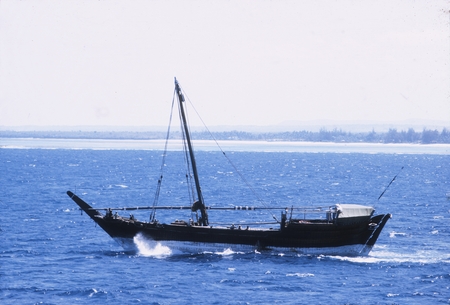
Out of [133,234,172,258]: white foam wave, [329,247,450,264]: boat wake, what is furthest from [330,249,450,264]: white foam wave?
[133,234,172,258]: white foam wave

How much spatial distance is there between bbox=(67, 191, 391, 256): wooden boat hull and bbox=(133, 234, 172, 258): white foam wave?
0.78m

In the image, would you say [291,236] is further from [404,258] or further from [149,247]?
[149,247]

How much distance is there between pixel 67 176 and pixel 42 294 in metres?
99.0

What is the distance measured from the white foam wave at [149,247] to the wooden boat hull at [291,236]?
2.57ft

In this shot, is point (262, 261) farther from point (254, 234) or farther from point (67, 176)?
point (67, 176)

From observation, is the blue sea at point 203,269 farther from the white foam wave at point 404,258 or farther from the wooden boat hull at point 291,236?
the wooden boat hull at point 291,236

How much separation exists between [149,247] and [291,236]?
1097cm

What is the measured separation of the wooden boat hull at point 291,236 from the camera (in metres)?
46.1

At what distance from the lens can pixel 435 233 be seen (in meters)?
57.1

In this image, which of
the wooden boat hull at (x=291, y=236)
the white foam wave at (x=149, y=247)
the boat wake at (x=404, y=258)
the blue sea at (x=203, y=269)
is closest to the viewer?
the blue sea at (x=203, y=269)

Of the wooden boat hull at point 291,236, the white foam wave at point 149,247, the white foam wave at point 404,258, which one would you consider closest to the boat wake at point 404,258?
the white foam wave at point 404,258

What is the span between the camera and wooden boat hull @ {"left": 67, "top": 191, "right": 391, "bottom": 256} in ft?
151

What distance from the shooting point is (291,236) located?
46.3 meters

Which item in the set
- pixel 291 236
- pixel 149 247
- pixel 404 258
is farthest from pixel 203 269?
pixel 404 258
